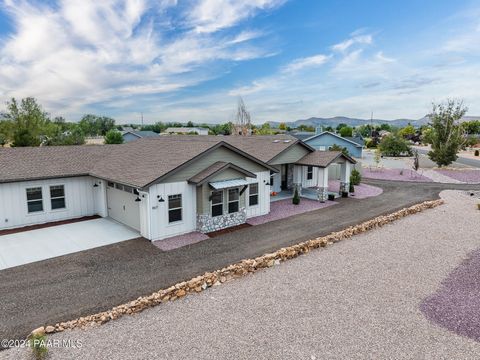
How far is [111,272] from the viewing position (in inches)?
374

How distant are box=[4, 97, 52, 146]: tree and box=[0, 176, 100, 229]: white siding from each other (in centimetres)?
2806

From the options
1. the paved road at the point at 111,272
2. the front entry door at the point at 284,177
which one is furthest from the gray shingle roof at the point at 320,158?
the paved road at the point at 111,272

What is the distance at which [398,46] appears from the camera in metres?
23.1

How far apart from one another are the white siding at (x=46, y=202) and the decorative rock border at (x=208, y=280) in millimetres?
9560

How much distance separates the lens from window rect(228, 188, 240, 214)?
47.1ft

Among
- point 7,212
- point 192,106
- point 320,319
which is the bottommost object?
point 320,319

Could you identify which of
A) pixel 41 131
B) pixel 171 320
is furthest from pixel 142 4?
pixel 41 131

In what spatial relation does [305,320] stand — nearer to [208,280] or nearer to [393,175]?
[208,280]

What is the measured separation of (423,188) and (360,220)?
493 inches

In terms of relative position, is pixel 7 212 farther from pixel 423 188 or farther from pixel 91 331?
pixel 423 188

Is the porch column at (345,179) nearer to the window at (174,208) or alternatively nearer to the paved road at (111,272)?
the paved road at (111,272)

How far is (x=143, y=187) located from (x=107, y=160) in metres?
6.81

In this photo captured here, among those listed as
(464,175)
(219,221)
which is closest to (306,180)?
(219,221)

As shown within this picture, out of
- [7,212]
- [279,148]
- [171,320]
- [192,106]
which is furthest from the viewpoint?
[192,106]
